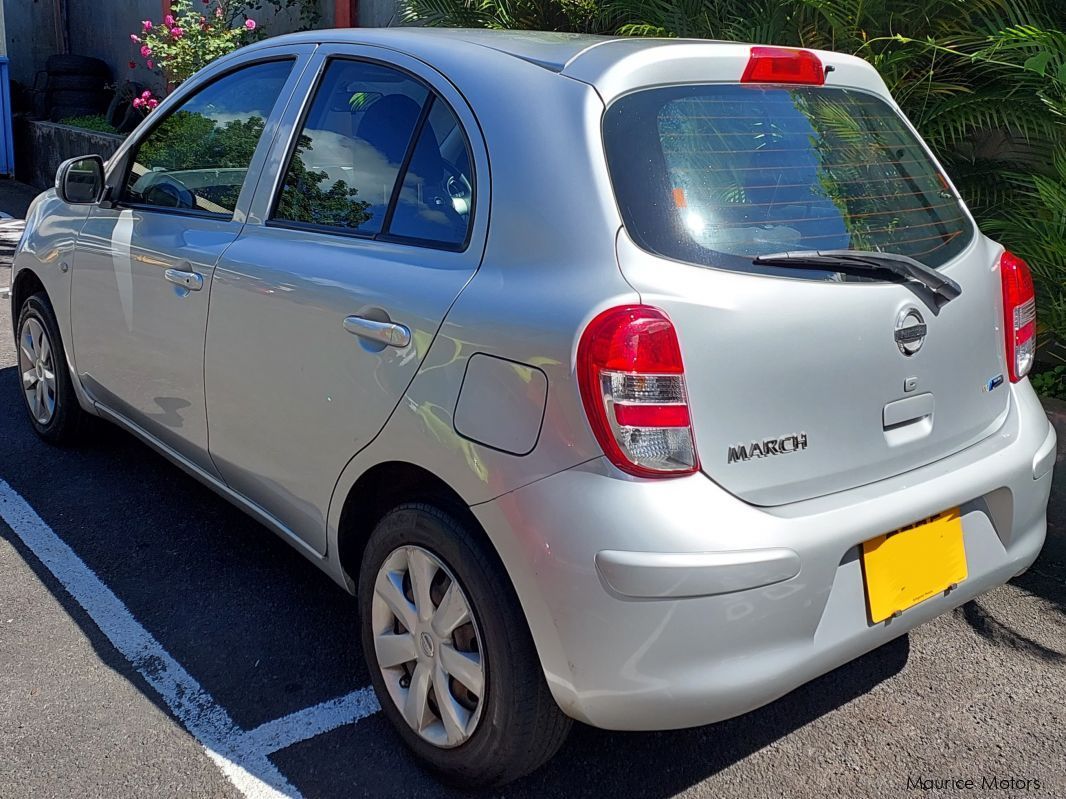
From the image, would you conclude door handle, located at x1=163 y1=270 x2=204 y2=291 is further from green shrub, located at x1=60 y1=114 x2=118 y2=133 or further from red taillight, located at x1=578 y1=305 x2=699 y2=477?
green shrub, located at x1=60 y1=114 x2=118 y2=133

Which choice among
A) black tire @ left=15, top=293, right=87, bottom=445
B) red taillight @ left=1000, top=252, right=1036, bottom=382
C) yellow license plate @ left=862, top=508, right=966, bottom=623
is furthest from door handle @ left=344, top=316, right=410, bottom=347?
black tire @ left=15, top=293, right=87, bottom=445

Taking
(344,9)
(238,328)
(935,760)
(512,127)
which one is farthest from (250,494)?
(344,9)

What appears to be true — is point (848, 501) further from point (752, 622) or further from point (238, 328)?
point (238, 328)

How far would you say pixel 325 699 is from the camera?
2.82 meters

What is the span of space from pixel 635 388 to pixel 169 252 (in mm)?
1868

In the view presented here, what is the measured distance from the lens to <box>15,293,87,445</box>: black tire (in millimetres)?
4238

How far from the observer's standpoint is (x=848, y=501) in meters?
2.18

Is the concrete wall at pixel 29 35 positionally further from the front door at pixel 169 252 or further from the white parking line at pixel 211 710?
the white parking line at pixel 211 710

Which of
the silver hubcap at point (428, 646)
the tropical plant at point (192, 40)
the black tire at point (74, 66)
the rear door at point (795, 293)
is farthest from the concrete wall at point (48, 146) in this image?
the rear door at point (795, 293)

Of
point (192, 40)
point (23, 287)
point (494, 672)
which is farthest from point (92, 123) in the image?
point (494, 672)

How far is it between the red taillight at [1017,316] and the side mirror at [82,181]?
9.78 ft

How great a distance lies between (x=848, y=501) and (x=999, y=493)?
518 mm

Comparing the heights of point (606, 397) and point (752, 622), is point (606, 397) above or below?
above

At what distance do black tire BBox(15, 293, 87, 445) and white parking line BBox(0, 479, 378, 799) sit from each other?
1.02 m
